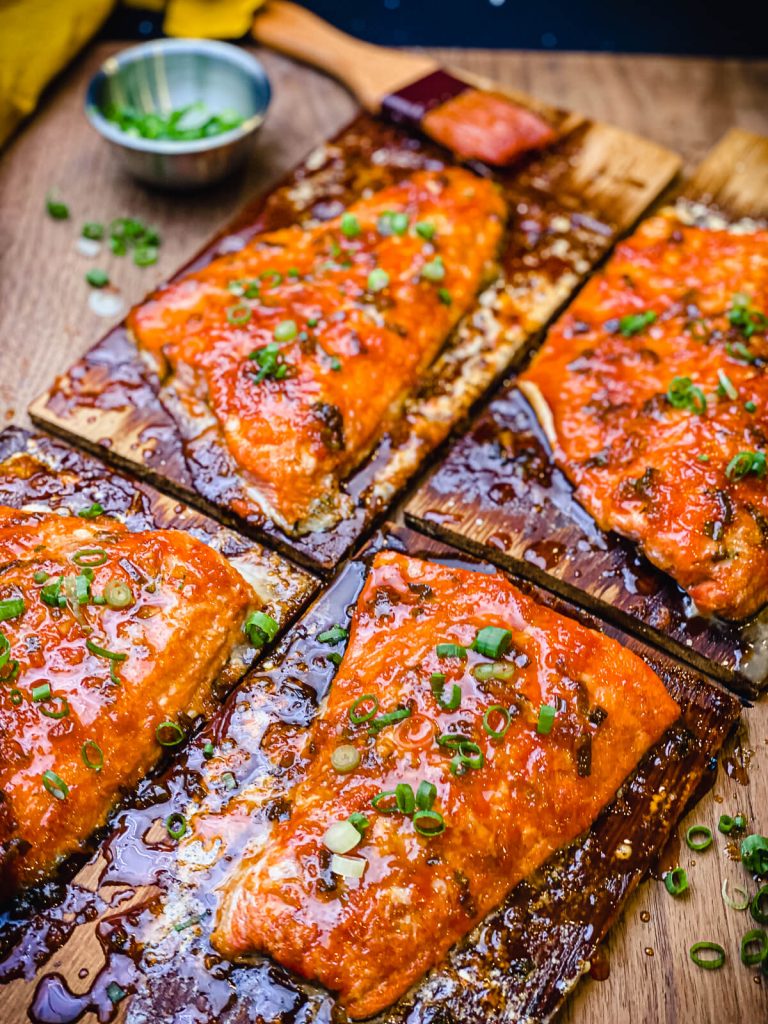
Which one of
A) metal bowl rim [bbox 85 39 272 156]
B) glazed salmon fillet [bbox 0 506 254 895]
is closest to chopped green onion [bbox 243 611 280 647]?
glazed salmon fillet [bbox 0 506 254 895]

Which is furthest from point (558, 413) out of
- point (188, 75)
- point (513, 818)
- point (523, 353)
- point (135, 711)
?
point (188, 75)

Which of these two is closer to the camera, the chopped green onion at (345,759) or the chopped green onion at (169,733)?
the chopped green onion at (345,759)

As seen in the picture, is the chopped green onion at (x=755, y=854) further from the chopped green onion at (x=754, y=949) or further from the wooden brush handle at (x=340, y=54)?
the wooden brush handle at (x=340, y=54)

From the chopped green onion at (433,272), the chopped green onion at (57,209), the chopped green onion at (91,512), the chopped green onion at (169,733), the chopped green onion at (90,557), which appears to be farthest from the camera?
the chopped green onion at (57,209)

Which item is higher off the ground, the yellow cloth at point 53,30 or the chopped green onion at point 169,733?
the yellow cloth at point 53,30

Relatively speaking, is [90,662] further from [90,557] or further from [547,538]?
[547,538]

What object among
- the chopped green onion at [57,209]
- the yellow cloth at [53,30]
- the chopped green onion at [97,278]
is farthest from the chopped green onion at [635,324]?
the yellow cloth at [53,30]
